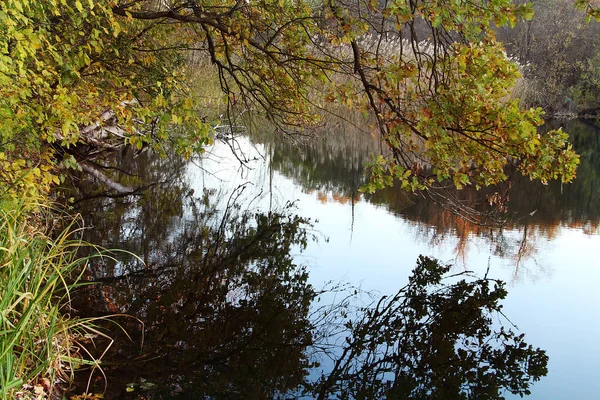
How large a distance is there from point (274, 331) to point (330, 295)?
1096 mm

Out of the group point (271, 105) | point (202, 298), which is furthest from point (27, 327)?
point (271, 105)

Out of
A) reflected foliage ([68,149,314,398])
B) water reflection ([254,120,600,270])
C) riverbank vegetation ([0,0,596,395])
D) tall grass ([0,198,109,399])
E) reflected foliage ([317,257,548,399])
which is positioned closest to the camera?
tall grass ([0,198,109,399])

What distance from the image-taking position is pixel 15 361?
120 inches

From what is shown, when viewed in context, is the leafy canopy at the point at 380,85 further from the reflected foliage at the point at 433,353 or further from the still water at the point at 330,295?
the reflected foliage at the point at 433,353

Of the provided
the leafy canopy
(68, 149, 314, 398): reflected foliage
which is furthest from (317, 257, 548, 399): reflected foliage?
the leafy canopy

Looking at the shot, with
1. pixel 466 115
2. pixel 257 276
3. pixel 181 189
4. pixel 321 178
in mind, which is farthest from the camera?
pixel 321 178

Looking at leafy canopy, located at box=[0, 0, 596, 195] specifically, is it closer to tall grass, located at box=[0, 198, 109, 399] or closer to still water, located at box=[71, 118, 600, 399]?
still water, located at box=[71, 118, 600, 399]

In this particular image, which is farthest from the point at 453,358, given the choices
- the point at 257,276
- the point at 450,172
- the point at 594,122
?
the point at 594,122

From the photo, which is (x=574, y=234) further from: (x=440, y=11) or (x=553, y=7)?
(x=553, y=7)

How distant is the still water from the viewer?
4.42 meters

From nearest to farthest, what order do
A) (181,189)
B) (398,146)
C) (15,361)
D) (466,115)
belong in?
(15,361)
(466,115)
(398,146)
(181,189)

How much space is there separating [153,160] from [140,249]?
19.8 ft

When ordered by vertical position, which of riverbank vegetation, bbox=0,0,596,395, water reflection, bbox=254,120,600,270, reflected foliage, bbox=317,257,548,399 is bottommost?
reflected foliage, bbox=317,257,548,399

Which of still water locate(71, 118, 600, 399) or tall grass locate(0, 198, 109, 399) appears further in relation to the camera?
still water locate(71, 118, 600, 399)
